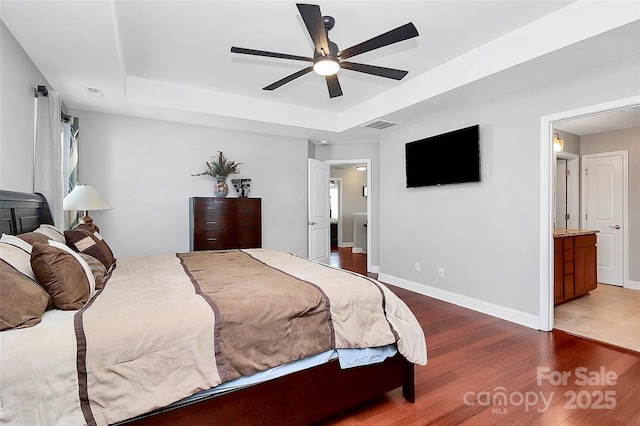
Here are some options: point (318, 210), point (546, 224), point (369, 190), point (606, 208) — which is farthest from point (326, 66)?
point (606, 208)

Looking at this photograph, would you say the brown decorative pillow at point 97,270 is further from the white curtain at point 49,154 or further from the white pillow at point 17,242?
the white curtain at point 49,154

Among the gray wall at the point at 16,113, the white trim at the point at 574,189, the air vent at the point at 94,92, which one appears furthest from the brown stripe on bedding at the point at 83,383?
the white trim at the point at 574,189

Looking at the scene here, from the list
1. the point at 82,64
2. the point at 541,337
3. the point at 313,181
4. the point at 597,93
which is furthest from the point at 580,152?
the point at 82,64

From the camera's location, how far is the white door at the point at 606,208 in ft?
15.9

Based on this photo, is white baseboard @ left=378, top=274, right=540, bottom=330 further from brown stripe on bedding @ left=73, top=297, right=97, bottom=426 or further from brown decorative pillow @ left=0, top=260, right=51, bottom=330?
brown decorative pillow @ left=0, top=260, right=51, bottom=330

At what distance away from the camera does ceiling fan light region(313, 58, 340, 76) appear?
92.4 inches

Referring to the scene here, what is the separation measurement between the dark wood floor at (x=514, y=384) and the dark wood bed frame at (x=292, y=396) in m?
0.16

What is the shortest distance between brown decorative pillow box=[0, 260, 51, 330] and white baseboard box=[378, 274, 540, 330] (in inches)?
149

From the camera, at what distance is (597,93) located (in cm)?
278

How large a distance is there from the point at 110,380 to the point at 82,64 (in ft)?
9.10

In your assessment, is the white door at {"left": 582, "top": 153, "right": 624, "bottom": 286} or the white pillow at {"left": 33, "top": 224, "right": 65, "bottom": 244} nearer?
the white pillow at {"left": 33, "top": 224, "right": 65, "bottom": 244}

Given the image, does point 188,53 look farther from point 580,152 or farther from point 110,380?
point 580,152

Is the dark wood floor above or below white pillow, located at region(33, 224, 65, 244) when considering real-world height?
below

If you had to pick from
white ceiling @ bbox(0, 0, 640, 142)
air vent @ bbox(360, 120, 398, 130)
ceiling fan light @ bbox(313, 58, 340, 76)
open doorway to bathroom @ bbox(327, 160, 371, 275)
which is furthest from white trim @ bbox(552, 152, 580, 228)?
ceiling fan light @ bbox(313, 58, 340, 76)
